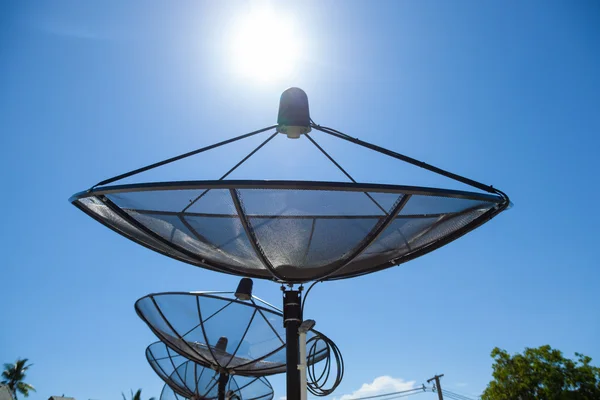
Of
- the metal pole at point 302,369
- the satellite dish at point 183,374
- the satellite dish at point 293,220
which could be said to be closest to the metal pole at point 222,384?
the satellite dish at point 183,374

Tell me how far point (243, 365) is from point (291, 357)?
23.7 ft

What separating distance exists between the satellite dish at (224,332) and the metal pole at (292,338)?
18.3 ft

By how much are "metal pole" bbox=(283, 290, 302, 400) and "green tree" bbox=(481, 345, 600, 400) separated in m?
27.5

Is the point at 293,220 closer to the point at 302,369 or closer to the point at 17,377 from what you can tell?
the point at 302,369

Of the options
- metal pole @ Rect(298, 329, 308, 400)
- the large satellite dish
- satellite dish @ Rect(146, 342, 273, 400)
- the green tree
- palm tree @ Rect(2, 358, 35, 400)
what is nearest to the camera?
metal pole @ Rect(298, 329, 308, 400)

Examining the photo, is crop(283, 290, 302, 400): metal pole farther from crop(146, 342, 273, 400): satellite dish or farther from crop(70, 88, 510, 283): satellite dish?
crop(146, 342, 273, 400): satellite dish

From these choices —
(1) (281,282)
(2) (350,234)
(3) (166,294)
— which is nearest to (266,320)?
(3) (166,294)

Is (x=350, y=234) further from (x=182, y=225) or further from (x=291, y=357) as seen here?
(x=182, y=225)

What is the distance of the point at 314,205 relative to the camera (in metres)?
4.95

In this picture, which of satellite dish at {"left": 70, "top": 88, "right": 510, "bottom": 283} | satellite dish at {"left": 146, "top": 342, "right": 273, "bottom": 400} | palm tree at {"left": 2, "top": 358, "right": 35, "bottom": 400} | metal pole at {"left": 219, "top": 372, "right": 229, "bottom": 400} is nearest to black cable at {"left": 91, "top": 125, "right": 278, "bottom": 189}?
satellite dish at {"left": 70, "top": 88, "right": 510, "bottom": 283}

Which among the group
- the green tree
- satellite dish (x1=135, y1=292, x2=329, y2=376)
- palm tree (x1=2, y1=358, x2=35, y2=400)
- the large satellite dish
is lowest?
the large satellite dish

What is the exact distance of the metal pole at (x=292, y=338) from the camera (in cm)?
449

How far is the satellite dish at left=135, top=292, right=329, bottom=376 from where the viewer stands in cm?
1061

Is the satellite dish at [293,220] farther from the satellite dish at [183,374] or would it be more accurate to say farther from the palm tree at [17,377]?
the palm tree at [17,377]
